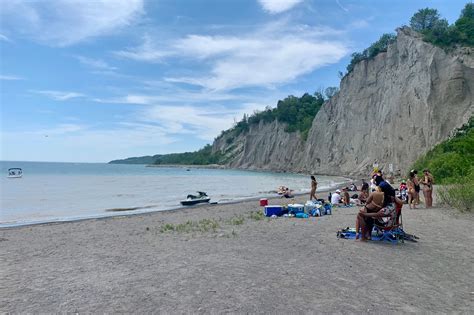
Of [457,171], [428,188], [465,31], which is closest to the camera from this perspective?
[428,188]

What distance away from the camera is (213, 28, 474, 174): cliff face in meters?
42.0

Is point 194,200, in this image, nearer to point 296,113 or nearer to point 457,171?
point 457,171

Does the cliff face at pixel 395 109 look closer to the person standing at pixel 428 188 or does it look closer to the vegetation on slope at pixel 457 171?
the vegetation on slope at pixel 457 171

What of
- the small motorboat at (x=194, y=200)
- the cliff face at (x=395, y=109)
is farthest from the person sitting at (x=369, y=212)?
the cliff face at (x=395, y=109)

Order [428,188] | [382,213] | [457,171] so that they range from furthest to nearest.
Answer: [457,171], [428,188], [382,213]

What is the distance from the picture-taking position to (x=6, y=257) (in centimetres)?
859

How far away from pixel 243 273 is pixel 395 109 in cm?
4754

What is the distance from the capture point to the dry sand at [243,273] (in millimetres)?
4973

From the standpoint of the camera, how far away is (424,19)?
61.7 meters

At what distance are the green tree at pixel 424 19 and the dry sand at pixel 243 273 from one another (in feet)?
197

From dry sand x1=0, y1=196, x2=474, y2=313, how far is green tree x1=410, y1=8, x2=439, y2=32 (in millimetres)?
60135

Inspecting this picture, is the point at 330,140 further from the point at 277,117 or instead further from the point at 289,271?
the point at 289,271

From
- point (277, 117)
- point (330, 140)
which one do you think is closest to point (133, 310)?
point (330, 140)

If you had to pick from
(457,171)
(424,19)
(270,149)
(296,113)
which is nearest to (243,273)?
(457,171)
